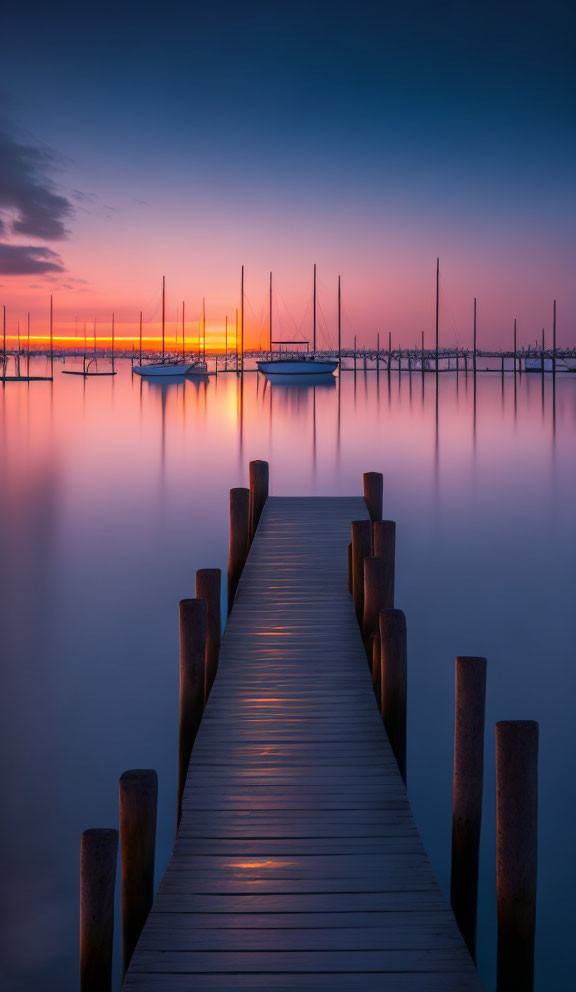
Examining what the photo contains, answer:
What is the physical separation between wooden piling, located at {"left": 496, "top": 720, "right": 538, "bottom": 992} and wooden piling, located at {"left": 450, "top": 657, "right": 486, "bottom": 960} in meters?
0.61

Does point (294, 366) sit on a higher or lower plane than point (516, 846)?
higher

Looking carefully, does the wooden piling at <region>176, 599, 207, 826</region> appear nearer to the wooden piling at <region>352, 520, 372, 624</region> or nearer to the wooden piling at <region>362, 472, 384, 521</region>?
the wooden piling at <region>352, 520, 372, 624</region>

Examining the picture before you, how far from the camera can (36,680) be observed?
9.37 meters

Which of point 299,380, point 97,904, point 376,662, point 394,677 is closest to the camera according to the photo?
point 97,904

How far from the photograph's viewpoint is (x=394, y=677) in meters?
5.90

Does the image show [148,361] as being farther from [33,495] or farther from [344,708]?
[344,708]

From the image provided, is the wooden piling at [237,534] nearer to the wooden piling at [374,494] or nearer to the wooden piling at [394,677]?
the wooden piling at [374,494]

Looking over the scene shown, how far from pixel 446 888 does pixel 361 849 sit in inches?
68.8

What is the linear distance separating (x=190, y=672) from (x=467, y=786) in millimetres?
2216

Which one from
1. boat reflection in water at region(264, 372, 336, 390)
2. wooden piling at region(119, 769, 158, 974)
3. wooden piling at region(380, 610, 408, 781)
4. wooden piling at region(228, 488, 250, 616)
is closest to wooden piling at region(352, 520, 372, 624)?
wooden piling at region(228, 488, 250, 616)

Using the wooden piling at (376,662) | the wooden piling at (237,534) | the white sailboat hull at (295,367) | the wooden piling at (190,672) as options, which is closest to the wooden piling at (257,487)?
the wooden piling at (237,534)

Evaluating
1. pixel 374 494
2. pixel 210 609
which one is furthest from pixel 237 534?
pixel 210 609

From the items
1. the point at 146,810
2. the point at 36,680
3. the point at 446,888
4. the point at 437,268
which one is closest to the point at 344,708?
the point at 446,888

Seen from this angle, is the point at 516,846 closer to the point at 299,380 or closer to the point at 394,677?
the point at 394,677
